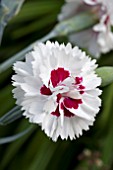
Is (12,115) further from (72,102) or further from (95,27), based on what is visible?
(95,27)

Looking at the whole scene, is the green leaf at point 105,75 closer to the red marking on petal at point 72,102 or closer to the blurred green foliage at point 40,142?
the red marking on petal at point 72,102

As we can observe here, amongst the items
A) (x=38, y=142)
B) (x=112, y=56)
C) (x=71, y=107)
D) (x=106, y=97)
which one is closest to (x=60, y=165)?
(x=38, y=142)

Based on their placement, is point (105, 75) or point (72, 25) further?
point (72, 25)

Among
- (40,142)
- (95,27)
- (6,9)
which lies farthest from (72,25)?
(40,142)

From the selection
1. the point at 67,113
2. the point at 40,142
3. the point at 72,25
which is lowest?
the point at 40,142

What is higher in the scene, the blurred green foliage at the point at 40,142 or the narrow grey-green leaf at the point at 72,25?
the narrow grey-green leaf at the point at 72,25

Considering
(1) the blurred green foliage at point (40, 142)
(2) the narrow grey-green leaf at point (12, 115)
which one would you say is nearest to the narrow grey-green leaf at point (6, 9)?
(2) the narrow grey-green leaf at point (12, 115)

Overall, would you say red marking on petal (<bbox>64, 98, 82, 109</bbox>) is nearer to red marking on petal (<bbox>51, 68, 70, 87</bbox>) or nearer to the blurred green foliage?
red marking on petal (<bbox>51, 68, 70, 87</bbox>)

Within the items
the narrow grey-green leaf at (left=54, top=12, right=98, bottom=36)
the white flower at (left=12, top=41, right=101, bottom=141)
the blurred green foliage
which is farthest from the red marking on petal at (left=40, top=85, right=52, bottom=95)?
the blurred green foliage
